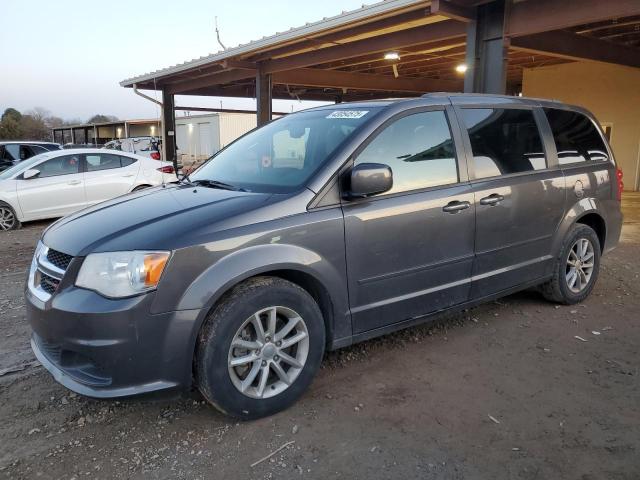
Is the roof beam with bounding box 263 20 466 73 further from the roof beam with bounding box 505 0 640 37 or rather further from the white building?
the white building

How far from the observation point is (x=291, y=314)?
116 inches

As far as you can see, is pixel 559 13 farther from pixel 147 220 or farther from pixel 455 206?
pixel 147 220

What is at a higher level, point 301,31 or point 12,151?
point 301,31

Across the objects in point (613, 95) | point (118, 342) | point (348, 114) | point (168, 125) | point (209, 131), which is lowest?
point (118, 342)

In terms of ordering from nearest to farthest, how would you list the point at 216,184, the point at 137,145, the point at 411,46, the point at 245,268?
1. the point at 245,268
2. the point at 216,184
3. the point at 411,46
4. the point at 137,145

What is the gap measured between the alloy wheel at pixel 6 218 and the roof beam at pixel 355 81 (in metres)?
7.79

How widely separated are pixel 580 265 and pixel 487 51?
4813 mm

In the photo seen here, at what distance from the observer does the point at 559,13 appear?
7504 millimetres

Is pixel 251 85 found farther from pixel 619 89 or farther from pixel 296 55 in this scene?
pixel 619 89

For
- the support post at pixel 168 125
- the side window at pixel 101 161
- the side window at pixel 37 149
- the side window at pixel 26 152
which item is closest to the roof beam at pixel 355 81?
the support post at pixel 168 125

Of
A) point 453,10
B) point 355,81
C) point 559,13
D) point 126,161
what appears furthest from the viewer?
point 355,81

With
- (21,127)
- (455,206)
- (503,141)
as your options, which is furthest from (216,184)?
(21,127)

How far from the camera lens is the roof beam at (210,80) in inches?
575

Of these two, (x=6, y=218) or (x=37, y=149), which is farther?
(x=37, y=149)
